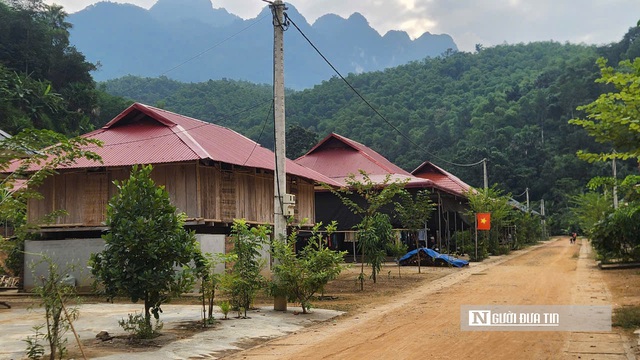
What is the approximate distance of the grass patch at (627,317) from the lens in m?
11.3

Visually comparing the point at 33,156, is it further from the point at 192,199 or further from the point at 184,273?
the point at 192,199

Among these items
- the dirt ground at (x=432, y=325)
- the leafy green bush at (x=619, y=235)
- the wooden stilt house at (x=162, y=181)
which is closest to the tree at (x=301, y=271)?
the dirt ground at (x=432, y=325)

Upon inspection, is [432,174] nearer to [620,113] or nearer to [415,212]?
[415,212]

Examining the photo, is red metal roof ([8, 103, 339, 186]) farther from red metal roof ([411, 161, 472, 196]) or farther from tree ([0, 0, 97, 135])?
red metal roof ([411, 161, 472, 196])

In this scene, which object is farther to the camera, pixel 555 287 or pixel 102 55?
pixel 102 55

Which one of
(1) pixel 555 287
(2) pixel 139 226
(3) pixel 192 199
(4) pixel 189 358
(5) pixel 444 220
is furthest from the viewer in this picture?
(5) pixel 444 220

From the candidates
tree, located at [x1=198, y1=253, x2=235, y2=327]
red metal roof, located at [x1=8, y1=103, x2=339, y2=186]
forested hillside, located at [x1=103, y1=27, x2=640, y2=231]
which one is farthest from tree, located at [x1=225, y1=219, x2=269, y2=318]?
forested hillside, located at [x1=103, y1=27, x2=640, y2=231]

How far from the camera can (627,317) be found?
11898 mm

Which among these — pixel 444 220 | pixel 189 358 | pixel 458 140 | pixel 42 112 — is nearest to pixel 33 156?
pixel 189 358

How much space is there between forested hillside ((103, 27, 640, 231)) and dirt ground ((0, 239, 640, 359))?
143 feet

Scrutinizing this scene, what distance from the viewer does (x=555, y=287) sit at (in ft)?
59.5

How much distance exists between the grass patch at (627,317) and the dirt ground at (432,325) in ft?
1.71

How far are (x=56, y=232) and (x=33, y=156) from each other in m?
13.0

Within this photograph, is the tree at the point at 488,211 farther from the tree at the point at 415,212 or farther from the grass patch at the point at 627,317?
the grass patch at the point at 627,317
